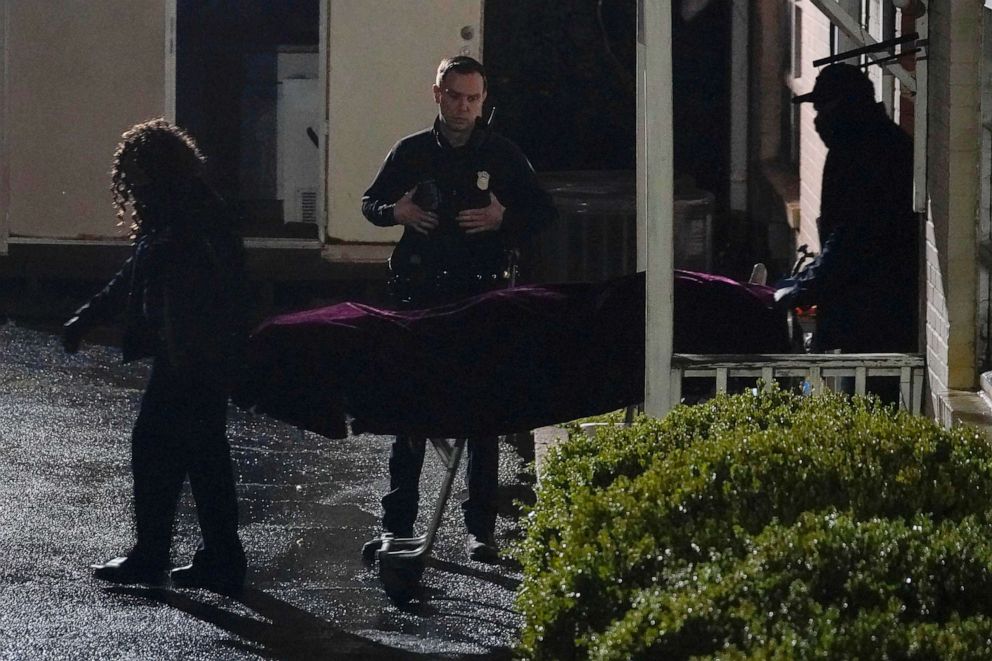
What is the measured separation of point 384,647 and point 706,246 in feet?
20.3

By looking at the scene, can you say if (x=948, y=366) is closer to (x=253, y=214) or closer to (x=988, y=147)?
(x=988, y=147)

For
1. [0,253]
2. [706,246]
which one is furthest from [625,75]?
[0,253]

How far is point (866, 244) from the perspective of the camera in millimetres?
6734

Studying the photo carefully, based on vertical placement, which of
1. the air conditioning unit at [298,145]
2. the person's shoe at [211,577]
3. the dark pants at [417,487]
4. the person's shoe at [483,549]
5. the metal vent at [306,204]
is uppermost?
the air conditioning unit at [298,145]

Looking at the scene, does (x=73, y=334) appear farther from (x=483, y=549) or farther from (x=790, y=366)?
(x=790, y=366)

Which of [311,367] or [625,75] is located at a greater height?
[625,75]

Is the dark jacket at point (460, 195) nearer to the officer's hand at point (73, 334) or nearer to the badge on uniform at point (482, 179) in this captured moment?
the badge on uniform at point (482, 179)

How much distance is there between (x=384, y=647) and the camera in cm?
A: 623

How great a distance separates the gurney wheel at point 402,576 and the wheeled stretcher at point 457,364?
62 centimetres

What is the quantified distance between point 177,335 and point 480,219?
1.25 metres

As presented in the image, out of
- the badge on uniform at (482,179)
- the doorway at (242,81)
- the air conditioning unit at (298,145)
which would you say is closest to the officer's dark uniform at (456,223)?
the badge on uniform at (482,179)

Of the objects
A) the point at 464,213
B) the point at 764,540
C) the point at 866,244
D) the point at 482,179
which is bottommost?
the point at 764,540

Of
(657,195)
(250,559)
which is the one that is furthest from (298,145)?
(657,195)

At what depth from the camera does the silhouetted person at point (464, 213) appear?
23.9ft
